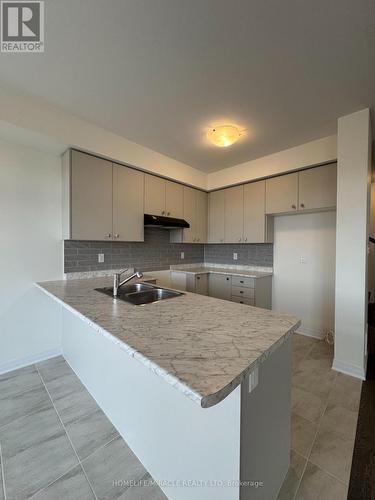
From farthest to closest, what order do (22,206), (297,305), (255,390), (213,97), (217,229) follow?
1. (217,229)
2. (297,305)
3. (22,206)
4. (213,97)
5. (255,390)

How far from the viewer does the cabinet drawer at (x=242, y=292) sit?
3.23m

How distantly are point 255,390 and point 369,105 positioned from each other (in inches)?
101

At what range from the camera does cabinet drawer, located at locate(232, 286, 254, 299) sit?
323 cm

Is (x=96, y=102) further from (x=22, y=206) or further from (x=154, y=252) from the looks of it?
(x=154, y=252)

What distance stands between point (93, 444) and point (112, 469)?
0.24m

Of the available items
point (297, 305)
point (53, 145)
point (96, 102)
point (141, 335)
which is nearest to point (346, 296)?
point (297, 305)

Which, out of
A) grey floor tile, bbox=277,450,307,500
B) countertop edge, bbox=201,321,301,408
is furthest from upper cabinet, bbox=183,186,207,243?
countertop edge, bbox=201,321,301,408

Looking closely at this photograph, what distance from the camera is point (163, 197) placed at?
3.25 metres

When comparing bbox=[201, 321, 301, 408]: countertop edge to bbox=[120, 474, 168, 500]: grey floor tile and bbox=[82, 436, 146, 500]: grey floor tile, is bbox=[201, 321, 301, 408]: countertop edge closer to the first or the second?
bbox=[120, 474, 168, 500]: grey floor tile

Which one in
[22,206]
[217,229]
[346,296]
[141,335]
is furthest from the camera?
[217,229]

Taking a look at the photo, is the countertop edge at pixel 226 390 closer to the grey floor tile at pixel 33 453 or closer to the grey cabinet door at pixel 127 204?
the grey floor tile at pixel 33 453

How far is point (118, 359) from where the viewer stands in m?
1.51

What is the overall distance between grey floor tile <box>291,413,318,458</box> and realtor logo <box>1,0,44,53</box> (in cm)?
302

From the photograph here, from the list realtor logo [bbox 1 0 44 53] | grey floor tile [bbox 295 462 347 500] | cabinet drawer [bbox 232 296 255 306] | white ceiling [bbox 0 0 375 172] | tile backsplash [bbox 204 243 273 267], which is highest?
realtor logo [bbox 1 0 44 53]
